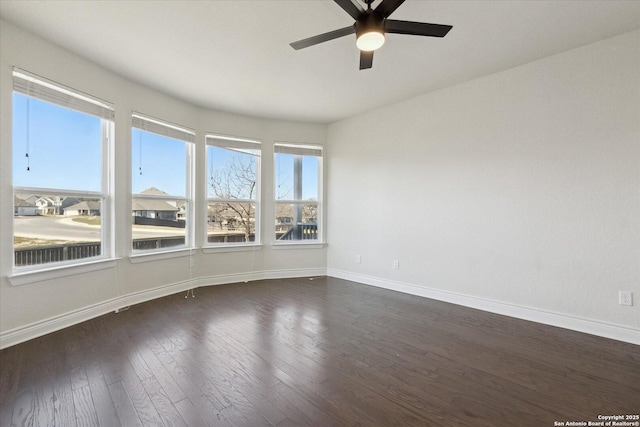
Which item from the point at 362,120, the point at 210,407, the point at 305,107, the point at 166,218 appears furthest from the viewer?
the point at 362,120

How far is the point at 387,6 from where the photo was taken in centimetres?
181

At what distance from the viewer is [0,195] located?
2398 millimetres

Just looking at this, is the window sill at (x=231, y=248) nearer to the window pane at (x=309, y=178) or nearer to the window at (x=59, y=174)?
the window pane at (x=309, y=178)

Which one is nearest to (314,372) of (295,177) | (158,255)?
(158,255)

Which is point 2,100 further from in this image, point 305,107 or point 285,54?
point 305,107

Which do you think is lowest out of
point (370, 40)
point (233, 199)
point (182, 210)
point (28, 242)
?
point (28, 242)

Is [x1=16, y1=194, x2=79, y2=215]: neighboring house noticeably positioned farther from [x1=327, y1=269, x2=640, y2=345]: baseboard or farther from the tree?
[x1=327, y1=269, x2=640, y2=345]: baseboard

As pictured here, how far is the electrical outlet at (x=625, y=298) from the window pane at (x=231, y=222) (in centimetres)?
463

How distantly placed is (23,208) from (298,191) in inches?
138

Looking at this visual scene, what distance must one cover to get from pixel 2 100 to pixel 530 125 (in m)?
5.15

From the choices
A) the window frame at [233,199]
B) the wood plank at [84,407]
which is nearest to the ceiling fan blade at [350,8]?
the wood plank at [84,407]

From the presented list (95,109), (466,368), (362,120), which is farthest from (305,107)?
(466,368)

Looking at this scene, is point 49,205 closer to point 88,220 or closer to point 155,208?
point 88,220

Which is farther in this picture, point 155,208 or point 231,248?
point 231,248
